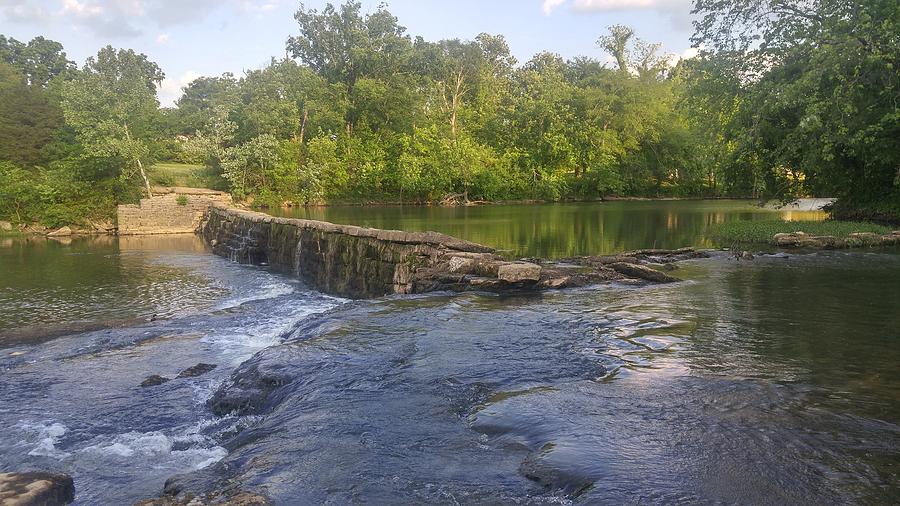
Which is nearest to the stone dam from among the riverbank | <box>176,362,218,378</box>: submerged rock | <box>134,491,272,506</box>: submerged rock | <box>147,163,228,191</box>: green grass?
the riverbank

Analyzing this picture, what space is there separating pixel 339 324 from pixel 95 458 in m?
4.46

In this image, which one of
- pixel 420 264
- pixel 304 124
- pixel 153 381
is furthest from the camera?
pixel 304 124

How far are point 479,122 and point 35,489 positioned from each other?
56.1 meters

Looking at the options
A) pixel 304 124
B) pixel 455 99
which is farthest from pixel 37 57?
pixel 455 99

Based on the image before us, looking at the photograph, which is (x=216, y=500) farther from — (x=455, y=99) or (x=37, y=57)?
(x=37, y=57)

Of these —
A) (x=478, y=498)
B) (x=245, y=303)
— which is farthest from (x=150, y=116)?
(x=478, y=498)

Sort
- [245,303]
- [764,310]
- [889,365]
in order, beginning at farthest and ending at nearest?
[245,303] < [764,310] < [889,365]

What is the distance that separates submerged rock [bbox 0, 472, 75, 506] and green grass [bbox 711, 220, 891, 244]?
21.3 meters

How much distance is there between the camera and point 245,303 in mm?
14711

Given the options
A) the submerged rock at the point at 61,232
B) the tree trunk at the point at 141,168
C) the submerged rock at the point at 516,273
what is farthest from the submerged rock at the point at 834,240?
the submerged rock at the point at 61,232

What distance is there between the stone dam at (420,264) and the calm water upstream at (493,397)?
71 centimetres

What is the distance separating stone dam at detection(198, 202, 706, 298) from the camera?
1312 centimetres

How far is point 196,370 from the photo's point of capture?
29.3ft

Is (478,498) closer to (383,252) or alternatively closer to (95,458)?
(95,458)
